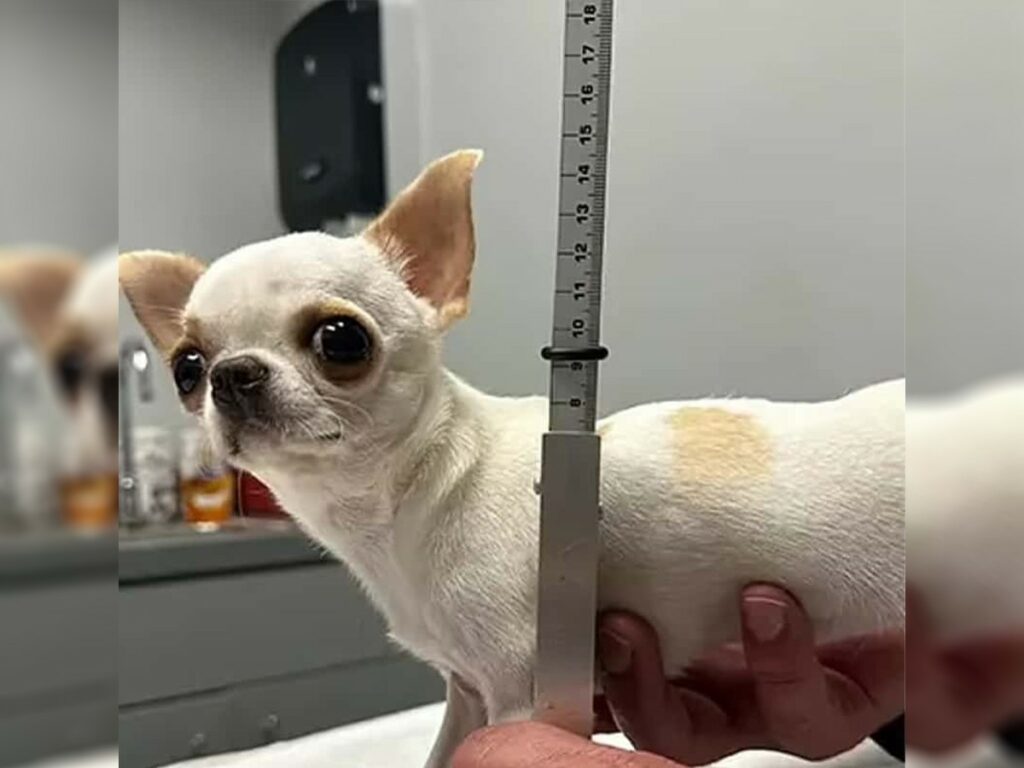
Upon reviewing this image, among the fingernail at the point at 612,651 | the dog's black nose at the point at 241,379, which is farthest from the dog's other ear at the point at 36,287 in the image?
the fingernail at the point at 612,651

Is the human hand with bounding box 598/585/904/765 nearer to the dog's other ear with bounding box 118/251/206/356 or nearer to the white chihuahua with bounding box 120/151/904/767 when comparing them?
the white chihuahua with bounding box 120/151/904/767

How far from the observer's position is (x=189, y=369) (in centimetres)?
62

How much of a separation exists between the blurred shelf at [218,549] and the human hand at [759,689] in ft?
1.06

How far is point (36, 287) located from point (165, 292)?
1.48 feet

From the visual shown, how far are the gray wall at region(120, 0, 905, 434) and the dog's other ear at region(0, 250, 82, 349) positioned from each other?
58cm

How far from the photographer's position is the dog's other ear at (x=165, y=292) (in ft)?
2.10

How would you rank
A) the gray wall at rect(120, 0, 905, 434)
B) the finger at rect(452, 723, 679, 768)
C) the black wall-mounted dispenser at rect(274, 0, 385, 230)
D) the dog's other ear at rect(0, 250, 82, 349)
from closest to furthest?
the dog's other ear at rect(0, 250, 82, 349) < the finger at rect(452, 723, 679, 768) < the gray wall at rect(120, 0, 905, 434) < the black wall-mounted dispenser at rect(274, 0, 385, 230)

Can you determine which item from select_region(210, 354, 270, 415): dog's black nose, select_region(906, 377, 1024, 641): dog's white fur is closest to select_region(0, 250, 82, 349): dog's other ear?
select_region(906, 377, 1024, 641): dog's white fur

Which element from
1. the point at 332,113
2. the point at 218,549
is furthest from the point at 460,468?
the point at 332,113

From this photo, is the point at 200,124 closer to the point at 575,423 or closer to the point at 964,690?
the point at 575,423

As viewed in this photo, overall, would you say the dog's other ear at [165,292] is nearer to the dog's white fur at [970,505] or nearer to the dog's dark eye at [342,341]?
the dog's dark eye at [342,341]

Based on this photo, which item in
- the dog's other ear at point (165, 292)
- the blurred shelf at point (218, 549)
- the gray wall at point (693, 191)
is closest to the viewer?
the dog's other ear at point (165, 292)

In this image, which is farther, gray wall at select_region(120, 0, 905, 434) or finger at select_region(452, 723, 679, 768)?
gray wall at select_region(120, 0, 905, 434)

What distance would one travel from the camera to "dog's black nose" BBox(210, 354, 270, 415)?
0.58 metres
